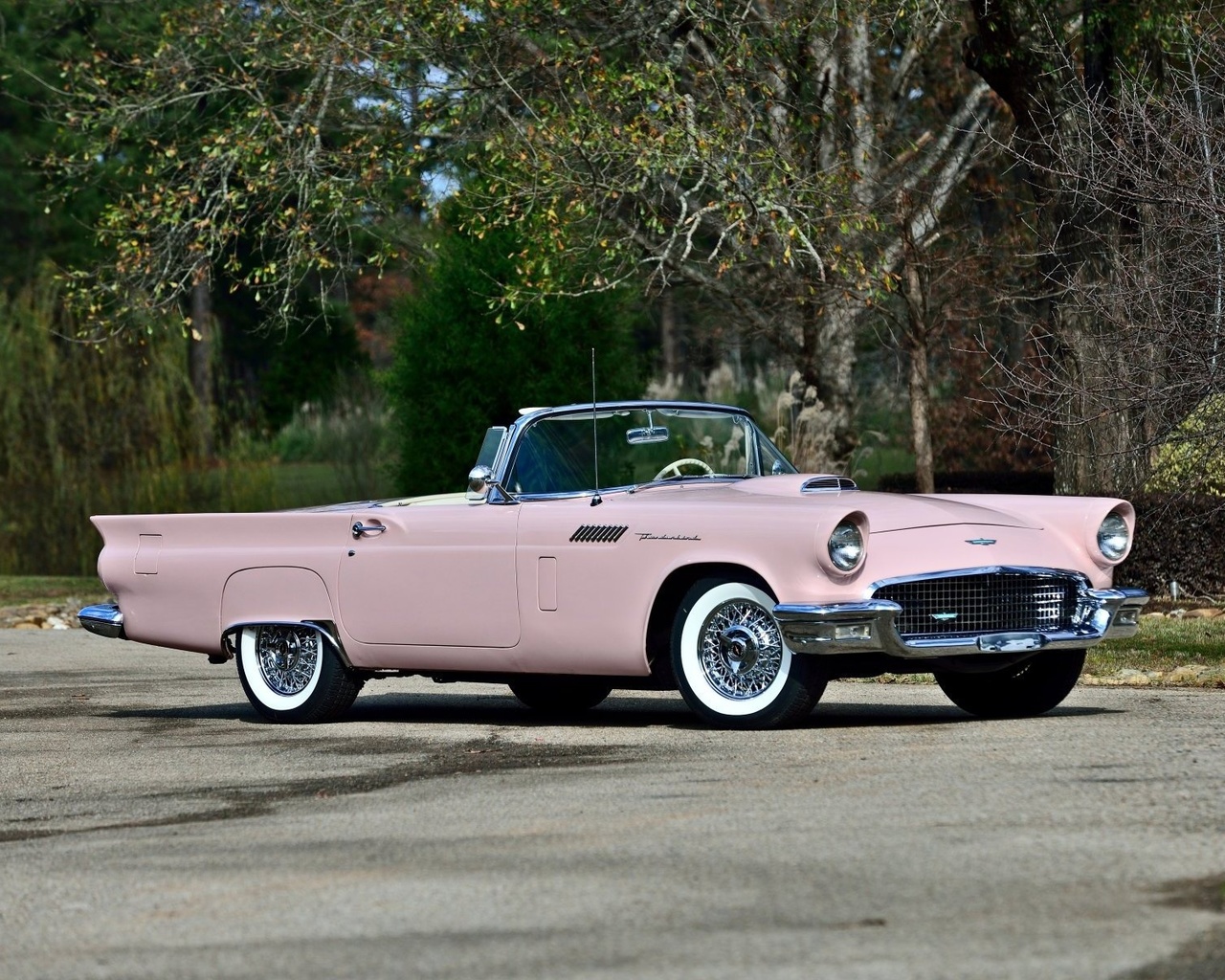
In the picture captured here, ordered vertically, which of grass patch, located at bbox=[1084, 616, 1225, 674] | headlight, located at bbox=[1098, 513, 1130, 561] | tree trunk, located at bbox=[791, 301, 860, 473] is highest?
tree trunk, located at bbox=[791, 301, 860, 473]

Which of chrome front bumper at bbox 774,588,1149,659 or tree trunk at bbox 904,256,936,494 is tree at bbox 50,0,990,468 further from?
chrome front bumper at bbox 774,588,1149,659

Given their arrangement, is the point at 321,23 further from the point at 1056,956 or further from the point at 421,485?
the point at 1056,956

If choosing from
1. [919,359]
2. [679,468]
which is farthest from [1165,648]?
[919,359]

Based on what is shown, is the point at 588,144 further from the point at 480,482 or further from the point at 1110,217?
the point at 480,482

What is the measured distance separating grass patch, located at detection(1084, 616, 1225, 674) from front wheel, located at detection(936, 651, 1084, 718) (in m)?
Answer: 2.33

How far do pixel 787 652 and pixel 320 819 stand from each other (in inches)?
101

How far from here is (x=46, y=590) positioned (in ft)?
72.6

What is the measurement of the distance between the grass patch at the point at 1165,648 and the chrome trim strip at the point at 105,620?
18.0ft

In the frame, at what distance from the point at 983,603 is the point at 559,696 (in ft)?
9.01

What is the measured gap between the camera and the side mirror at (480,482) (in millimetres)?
9898

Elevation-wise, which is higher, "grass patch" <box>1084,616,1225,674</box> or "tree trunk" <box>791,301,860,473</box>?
"tree trunk" <box>791,301,860,473</box>

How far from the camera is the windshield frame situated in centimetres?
988

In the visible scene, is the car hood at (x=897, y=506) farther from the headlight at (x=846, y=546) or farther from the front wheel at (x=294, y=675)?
the front wheel at (x=294, y=675)

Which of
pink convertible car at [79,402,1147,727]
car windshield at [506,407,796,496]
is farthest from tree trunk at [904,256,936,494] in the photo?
pink convertible car at [79,402,1147,727]
